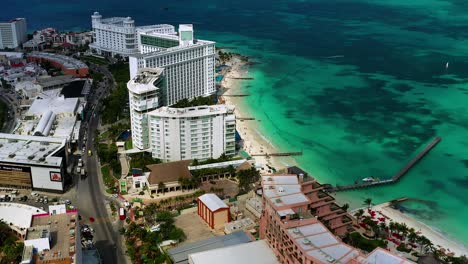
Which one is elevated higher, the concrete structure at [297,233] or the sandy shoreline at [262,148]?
the concrete structure at [297,233]

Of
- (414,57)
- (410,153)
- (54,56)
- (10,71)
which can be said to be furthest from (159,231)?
(414,57)

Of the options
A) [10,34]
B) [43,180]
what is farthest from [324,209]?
[10,34]

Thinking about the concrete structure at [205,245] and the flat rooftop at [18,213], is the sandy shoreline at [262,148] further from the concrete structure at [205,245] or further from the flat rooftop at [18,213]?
the flat rooftop at [18,213]

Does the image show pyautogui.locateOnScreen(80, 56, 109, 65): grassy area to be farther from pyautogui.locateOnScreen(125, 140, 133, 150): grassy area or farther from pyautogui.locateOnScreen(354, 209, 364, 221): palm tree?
pyautogui.locateOnScreen(354, 209, 364, 221): palm tree

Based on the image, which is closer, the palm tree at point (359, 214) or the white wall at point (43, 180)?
the palm tree at point (359, 214)

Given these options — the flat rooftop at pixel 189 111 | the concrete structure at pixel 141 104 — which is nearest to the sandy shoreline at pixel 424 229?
the flat rooftop at pixel 189 111

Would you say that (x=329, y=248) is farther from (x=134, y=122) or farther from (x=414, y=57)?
(x=414, y=57)

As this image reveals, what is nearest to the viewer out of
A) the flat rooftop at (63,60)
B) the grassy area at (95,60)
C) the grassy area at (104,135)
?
the grassy area at (104,135)
